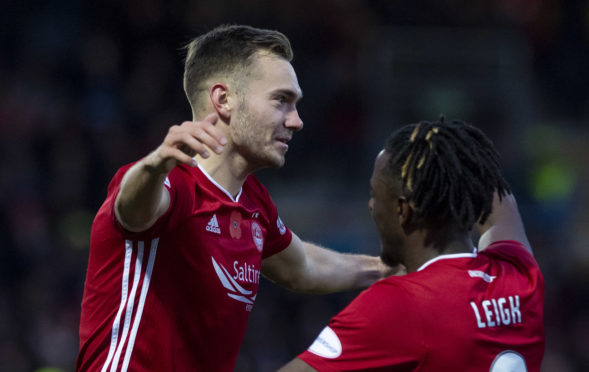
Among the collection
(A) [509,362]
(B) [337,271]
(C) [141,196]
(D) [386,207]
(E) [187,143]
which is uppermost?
(E) [187,143]

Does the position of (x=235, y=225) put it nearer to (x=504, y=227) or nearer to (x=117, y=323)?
(x=117, y=323)

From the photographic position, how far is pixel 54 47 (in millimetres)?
Result: 11156

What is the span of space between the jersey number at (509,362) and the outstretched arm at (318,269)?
151 centimetres

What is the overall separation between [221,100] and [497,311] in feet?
5.26

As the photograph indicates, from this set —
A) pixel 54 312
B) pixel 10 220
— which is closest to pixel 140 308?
pixel 54 312

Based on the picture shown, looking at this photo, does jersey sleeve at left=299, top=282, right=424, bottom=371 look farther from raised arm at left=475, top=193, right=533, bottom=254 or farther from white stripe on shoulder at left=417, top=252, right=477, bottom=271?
raised arm at left=475, top=193, right=533, bottom=254

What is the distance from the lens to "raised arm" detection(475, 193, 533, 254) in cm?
362

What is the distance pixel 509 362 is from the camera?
3.05 m

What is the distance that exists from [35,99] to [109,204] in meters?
7.87

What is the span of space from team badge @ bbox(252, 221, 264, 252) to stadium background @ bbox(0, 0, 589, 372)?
17.7ft

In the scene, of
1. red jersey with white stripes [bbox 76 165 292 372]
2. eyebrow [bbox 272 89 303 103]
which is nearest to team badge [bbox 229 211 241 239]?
red jersey with white stripes [bbox 76 165 292 372]

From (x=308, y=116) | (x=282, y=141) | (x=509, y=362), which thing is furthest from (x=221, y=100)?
(x=308, y=116)

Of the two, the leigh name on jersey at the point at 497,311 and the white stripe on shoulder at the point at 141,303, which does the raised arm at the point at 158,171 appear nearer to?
the white stripe on shoulder at the point at 141,303

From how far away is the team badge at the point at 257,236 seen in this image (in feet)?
12.8
